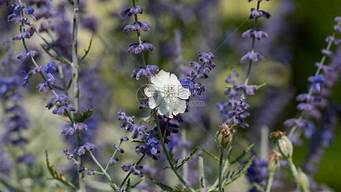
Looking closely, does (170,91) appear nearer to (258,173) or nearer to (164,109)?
(164,109)

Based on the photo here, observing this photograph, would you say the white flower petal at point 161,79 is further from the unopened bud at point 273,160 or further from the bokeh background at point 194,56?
the bokeh background at point 194,56

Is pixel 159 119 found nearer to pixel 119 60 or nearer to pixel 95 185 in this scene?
pixel 95 185

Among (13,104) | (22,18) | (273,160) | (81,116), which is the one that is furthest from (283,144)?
(13,104)

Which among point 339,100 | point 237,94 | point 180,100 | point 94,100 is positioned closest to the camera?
point 180,100

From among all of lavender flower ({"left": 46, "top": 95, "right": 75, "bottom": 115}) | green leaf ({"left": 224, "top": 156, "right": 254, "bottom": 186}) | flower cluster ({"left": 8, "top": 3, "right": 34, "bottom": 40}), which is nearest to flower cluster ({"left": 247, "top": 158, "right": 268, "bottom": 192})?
green leaf ({"left": 224, "top": 156, "right": 254, "bottom": 186})

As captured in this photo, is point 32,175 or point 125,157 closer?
point 32,175

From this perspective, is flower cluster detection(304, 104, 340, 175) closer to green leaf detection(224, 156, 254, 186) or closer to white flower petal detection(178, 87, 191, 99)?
green leaf detection(224, 156, 254, 186)

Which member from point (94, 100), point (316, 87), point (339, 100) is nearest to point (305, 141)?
point (339, 100)
